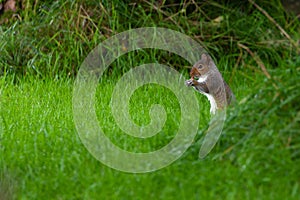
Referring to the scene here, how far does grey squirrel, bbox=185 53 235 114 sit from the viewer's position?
4941mm

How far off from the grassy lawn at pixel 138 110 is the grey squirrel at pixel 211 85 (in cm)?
17

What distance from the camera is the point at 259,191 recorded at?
346cm

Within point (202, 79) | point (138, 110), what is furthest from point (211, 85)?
point (138, 110)

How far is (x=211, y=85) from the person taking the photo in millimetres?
4988

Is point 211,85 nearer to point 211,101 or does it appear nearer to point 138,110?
point 211,101

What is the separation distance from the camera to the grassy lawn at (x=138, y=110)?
3652mm

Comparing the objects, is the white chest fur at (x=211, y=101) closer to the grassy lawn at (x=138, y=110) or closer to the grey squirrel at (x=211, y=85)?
the grey squirrel at (x=211, y=85)

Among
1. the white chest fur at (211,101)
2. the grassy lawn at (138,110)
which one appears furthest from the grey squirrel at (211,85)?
the grassy lawn at (138,110)

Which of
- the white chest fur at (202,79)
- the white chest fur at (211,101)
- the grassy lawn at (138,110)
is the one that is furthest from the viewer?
the white chest fur at (202,79)

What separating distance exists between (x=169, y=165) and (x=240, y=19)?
3.15 m

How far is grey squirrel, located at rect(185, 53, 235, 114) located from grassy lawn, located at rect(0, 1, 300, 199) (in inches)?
6.7

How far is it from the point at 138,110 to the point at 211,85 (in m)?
0.65

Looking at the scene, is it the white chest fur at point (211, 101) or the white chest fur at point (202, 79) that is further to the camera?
the white chest fur at point (202, 79)

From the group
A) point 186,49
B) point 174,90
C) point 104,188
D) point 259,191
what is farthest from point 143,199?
point 186,49
